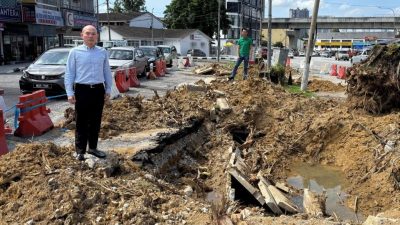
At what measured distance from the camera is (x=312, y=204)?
22.8 ft

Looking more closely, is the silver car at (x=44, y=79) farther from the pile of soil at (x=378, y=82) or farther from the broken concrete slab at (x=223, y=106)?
the pile of soil at (x=378, y=82)

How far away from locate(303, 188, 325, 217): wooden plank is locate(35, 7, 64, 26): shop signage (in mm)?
33214

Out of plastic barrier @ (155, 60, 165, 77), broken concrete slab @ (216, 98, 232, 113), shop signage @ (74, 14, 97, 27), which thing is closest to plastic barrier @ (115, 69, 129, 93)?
broken concrete slab @ (216, 98, 232, 113)

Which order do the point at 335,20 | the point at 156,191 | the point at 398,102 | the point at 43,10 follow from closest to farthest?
the point at 156,191 → the point at 398,102 → the point at 43,10 → the point at 335,20

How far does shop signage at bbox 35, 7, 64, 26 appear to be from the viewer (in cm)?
3591

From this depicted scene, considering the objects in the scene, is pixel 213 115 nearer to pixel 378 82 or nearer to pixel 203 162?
pixel 203 162

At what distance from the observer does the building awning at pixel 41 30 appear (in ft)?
120

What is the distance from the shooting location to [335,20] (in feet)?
299

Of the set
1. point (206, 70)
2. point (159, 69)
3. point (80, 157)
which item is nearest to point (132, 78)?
point (159, 69)

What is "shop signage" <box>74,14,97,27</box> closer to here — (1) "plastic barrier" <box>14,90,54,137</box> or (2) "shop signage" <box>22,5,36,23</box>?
(2) "shop signage" <box>22,5,36,23</box>

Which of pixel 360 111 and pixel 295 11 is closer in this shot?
pixel 360 111

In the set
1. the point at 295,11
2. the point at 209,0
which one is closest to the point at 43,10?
the point at 209,0

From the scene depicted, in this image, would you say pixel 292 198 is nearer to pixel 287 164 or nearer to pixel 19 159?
pixel 287 164

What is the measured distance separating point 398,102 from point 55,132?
28.9 ft
